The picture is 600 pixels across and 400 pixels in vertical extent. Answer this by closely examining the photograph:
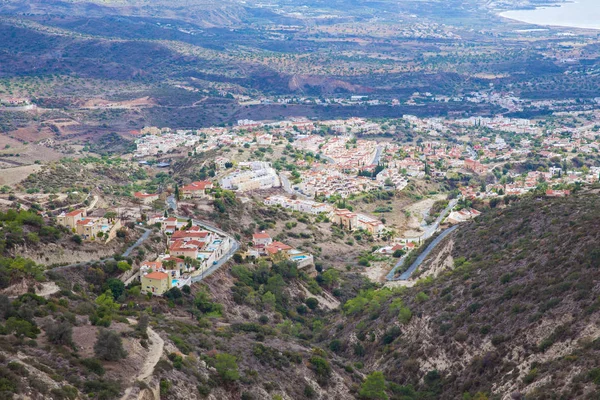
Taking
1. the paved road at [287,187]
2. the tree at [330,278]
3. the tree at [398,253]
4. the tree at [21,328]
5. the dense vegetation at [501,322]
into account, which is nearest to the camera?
the tree at [21,328]

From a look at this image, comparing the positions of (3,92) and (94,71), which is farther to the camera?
(94,71)

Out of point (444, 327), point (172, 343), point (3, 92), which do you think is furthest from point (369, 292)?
point (3, 92)

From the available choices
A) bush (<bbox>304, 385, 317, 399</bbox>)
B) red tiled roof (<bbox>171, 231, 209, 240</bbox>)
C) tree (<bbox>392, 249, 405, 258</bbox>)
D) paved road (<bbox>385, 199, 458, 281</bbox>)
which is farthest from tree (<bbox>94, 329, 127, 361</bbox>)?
tree (<bbox>392, 249, 405, 258</bbox>)

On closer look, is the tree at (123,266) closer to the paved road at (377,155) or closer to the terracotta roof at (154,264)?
the terracotta roof at (154,264)

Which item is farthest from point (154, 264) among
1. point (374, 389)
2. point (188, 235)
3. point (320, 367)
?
point (374, 389)

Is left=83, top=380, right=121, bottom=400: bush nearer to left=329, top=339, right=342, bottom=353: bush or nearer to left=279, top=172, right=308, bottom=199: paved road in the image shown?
left=329, top=339, right=342, bottom=353: bush

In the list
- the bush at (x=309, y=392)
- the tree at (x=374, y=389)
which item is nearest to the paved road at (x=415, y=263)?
the tree at (x=374, y=389)

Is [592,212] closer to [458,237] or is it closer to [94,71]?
[458,237]
